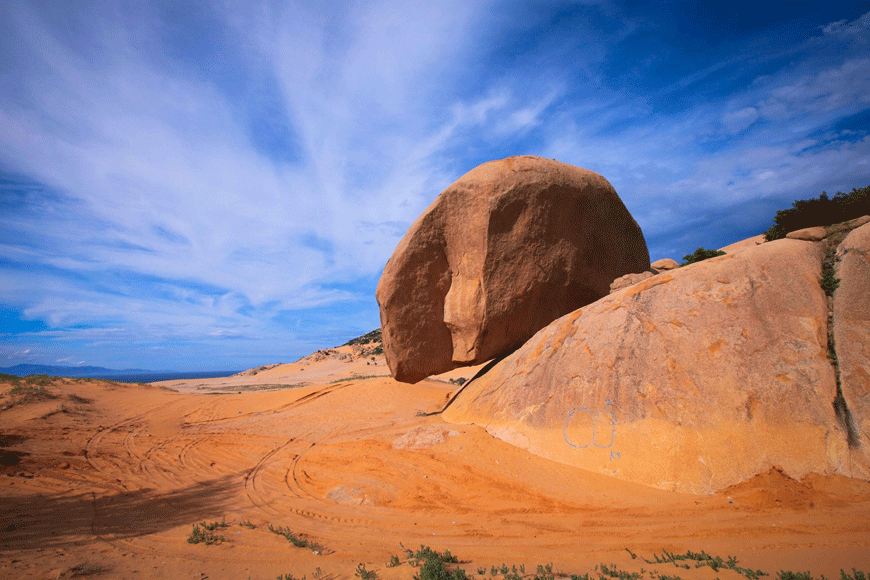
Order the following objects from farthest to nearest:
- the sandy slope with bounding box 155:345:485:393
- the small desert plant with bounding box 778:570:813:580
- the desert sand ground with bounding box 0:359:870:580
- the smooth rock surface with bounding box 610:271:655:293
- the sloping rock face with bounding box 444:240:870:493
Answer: the sandy slope with bounding box 155:345:485:393 < the smooth rock surface with bounding box 610:271:655:293 < the sloping rock face with bounding box 444:240:870:493 < the desert sand ground with bounding box 0:359:870:580 < the small desert plant with bounding box 778:570:813:580

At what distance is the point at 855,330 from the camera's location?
5340 millimetres

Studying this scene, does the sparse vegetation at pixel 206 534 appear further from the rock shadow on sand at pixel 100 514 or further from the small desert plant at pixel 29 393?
the small desert plant at pixel 29 393

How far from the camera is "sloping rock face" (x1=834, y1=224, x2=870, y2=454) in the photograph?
4918mm

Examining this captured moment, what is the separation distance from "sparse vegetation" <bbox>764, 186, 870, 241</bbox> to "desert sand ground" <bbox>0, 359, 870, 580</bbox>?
5.36 meters

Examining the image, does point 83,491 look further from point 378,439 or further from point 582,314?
point 582,314

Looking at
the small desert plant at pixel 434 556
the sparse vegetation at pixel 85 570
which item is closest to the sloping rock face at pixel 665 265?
the small desert plant at pixel 434 556

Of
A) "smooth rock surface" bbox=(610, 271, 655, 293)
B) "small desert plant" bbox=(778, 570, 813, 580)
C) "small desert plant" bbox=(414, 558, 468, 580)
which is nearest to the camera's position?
"small desert plant" bbox=(778, 570, 813, 580)

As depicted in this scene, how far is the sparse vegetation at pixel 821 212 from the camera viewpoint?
7207 mm

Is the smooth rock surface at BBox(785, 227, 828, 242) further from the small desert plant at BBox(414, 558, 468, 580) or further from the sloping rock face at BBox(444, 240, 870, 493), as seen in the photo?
the small desert plant at BBox(414, 558, 468, 580)

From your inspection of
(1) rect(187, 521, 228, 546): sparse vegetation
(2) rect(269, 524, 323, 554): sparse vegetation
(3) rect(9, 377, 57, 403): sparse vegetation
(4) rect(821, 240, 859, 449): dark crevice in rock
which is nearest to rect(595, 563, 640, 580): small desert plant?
(2) rect(269, 524, 323, 554): sparse vegetation

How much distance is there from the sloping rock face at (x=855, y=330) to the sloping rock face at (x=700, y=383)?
0.14 m

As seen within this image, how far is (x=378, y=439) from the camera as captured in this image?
9133 mm

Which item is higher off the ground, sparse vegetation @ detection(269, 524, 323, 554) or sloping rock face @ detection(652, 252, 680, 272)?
sloping rock face @ detection(652, 252, 680, 272)

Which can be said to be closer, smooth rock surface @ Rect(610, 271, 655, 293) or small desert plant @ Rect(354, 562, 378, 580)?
small desert plant @ Rect(354, 562, 378, 580)
